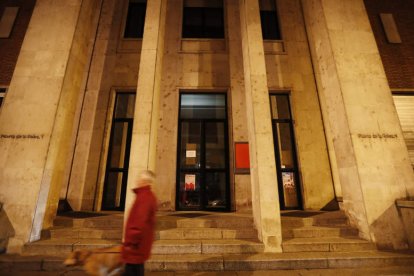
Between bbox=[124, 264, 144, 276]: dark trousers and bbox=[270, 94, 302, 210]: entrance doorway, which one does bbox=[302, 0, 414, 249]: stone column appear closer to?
bbox=[270, 94, 302, 210]: entrance doorway

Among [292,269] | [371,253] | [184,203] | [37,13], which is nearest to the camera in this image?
[292,269]

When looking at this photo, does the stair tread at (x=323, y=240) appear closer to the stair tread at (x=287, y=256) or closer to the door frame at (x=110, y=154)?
the stair tread at (x=287, y=256)

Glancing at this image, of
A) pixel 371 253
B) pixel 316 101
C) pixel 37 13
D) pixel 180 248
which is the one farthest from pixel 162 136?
pixel 371 253

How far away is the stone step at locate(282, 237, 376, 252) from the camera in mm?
4582

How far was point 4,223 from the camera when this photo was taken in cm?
483

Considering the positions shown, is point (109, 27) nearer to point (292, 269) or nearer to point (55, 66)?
point (55, 66)

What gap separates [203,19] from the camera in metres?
9.70

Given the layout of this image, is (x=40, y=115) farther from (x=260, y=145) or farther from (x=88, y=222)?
(x=260, y=145)

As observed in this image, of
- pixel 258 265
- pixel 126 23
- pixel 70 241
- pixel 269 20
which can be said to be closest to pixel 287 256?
pixel 258 265

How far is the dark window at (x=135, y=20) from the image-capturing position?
9.38m

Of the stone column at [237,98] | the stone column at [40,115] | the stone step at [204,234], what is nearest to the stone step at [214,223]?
the stone step at [204,234]

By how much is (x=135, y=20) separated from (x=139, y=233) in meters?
9.71

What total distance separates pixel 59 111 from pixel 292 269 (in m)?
6.43

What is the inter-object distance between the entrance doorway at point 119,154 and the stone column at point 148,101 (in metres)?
3.00
